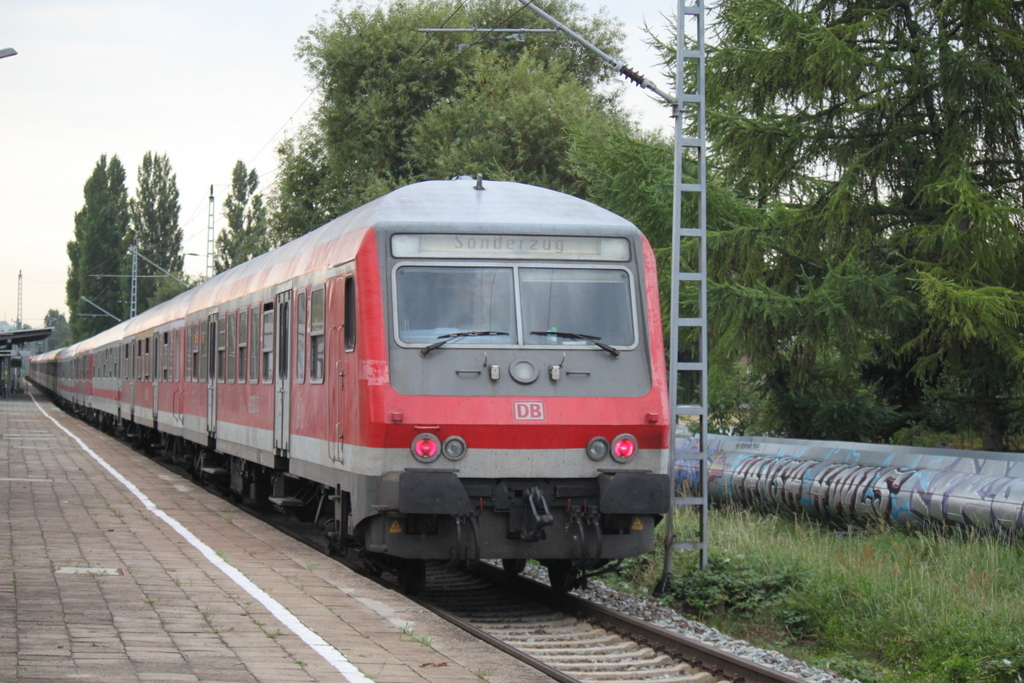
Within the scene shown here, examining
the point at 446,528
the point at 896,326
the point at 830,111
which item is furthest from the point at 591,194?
the point at 446,528

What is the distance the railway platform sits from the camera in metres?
6.56

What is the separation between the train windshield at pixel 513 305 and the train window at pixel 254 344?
527 cm

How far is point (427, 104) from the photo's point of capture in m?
39.1

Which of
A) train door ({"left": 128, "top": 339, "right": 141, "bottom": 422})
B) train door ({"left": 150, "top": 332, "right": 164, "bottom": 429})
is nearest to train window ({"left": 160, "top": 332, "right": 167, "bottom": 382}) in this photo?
train door ({"left": 150, "top": 332, "right": 164, "bottom": 429})

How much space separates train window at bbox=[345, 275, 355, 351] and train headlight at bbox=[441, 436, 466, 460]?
3.64 ft

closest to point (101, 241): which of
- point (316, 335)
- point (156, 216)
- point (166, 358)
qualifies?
point (156, 216)

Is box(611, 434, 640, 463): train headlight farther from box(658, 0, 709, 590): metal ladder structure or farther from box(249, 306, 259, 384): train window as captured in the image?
box(249, 306, 259, 384): train window

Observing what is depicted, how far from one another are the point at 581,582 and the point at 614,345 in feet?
6.58

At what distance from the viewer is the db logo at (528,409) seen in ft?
30.0

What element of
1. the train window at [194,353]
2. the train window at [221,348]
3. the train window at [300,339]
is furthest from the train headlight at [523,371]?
the train window at [194,353]

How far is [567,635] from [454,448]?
1585 millimetres

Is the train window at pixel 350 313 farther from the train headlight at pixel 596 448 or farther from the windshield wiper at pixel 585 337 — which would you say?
the train headlight at pixel 596 448

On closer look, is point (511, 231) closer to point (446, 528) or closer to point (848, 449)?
point (446, 528)

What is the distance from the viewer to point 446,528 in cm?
905
